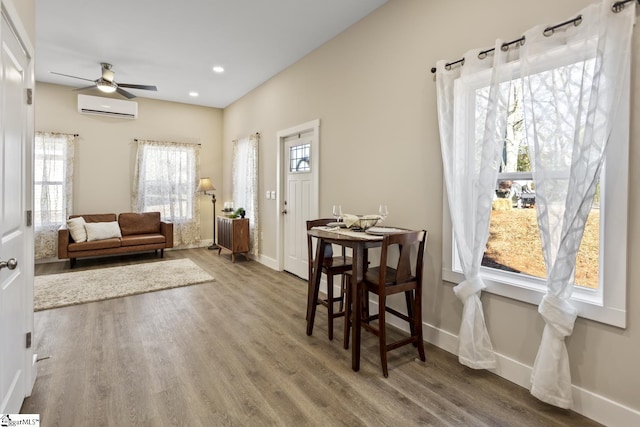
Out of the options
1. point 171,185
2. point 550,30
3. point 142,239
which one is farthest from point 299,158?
point 171,185

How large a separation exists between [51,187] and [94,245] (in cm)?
132

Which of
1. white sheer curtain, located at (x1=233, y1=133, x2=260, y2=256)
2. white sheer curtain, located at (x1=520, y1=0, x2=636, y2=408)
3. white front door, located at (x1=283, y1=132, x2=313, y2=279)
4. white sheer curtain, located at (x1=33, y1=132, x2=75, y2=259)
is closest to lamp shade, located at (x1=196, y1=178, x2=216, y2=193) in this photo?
white sheer curtain, located at (x1=233, y1=133, x2=260, y2=256)

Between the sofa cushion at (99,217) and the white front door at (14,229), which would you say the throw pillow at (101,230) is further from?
the white front door at (14,229)

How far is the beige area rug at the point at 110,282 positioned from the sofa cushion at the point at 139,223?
A: 0.93 meters

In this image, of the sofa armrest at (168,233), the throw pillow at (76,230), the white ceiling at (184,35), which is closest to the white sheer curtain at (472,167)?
the white ceiling at (184,35)

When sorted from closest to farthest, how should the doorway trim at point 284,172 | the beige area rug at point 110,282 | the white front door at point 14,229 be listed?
the white front door at point 14,229
the beige area rug at point 110,282
the doorway trim at point 284,172

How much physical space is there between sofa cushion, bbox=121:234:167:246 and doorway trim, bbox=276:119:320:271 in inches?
91.5

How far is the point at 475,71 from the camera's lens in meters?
2.23

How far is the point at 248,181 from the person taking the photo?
5.71m

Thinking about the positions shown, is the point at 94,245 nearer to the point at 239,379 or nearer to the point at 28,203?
the point at 28,203

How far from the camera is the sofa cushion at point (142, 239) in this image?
543cm

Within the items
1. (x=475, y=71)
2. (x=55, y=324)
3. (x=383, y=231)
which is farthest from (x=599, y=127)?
(x=55, y=324)

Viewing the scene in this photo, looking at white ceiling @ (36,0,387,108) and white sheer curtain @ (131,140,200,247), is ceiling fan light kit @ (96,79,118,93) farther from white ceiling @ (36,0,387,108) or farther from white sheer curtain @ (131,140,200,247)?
white sheer curtain @ (131,140,200,247)

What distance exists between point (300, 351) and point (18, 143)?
2.19 m
